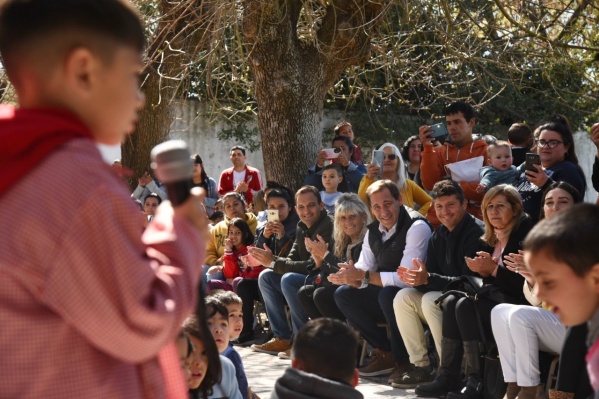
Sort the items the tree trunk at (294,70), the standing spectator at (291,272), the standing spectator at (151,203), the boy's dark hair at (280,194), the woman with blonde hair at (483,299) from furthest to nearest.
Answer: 1. the standing spectator at (151,203)
2. the tree trunk at (294,70)
3. the boy's dark hair at (280,194)
4. the standing spectator at (291,272)
5. the woman with blonde hair at (483,299)

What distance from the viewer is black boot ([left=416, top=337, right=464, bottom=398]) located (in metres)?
6.71

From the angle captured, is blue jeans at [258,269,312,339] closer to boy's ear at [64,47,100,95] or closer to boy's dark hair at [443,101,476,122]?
boy's dark hair at [443,101,476,122]

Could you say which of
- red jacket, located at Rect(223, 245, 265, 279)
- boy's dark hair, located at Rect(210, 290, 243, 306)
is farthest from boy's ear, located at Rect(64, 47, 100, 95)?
red jacket, located at Rect(223, 245, 265, 279)

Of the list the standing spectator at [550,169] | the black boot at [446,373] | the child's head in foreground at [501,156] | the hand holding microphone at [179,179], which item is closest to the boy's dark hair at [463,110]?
the child's head in foreground at [501,156]

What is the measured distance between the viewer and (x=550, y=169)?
23.9 ft

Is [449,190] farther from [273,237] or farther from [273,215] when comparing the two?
[273,237]

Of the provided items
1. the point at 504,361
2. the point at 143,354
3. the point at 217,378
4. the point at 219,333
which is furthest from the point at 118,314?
the point at 504,361

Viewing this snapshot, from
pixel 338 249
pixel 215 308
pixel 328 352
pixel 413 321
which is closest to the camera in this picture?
pixel 328 352

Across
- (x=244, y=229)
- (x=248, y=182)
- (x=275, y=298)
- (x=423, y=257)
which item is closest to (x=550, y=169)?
(x=423, y=257)

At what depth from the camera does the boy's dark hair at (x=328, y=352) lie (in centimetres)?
352

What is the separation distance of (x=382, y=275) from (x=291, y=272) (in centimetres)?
148

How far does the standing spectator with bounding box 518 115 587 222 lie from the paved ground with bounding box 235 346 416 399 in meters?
1.68

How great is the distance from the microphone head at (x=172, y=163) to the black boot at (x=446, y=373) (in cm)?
504

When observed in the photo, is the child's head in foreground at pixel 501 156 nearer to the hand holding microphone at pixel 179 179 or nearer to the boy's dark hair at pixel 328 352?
the boy's dark hair at pixel 328 352
